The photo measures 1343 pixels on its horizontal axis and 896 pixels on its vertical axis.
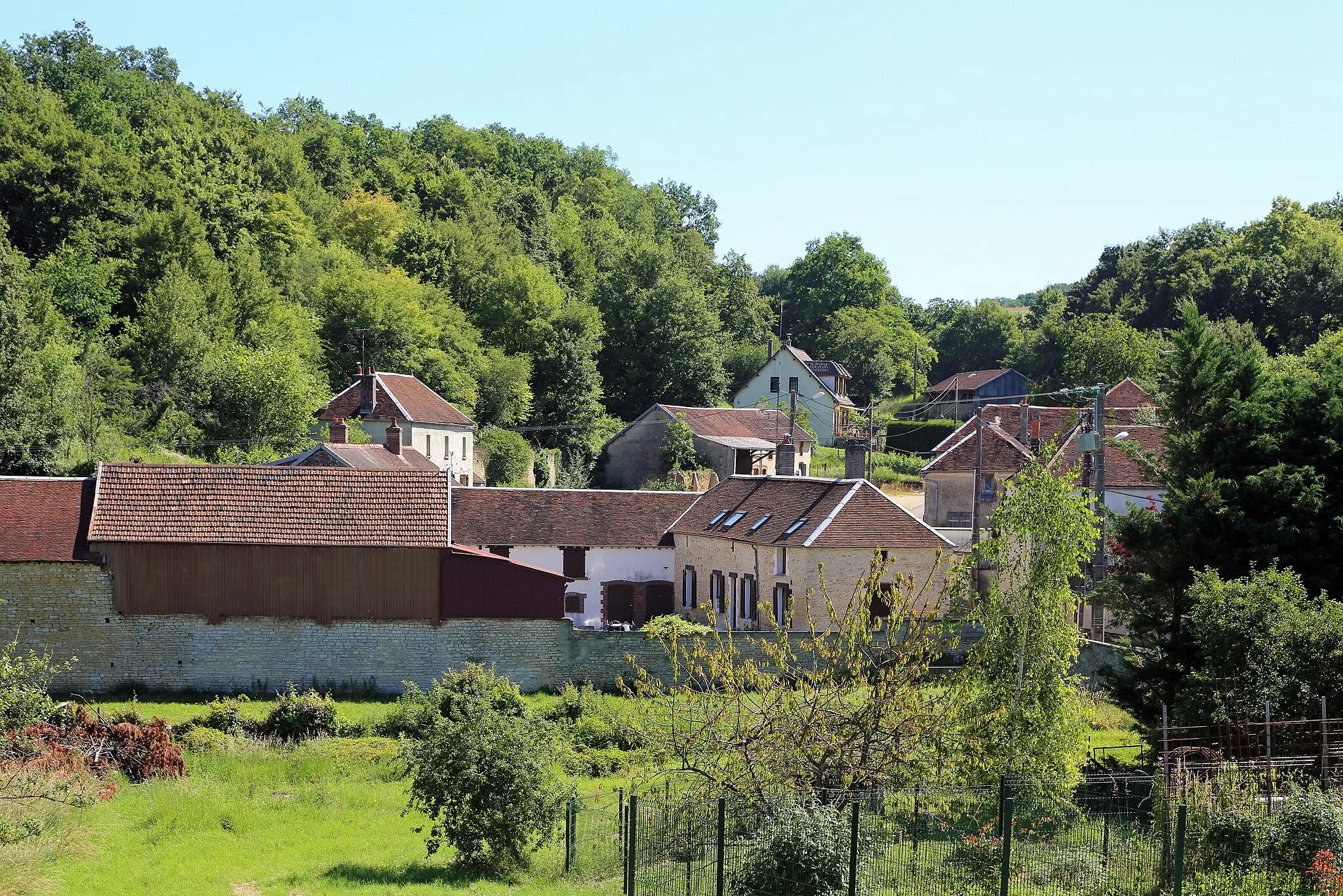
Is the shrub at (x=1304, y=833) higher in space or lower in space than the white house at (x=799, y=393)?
lower

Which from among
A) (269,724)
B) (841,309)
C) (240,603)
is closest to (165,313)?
(240,603)

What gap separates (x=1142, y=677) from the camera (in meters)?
23.5

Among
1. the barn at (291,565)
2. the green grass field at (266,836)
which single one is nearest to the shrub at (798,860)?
the green grass field at (266,836)

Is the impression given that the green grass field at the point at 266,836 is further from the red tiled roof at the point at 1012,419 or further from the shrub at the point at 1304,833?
the red tiled roof at the point at 1012,419

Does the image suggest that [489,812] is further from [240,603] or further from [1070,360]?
[1070,360]

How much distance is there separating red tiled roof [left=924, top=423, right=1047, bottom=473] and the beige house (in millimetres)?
7215

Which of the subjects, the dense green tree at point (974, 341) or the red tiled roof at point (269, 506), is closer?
the red tiled roof at point (269, 506)

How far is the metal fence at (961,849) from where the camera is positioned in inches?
543

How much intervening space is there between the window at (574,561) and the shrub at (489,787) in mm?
22028

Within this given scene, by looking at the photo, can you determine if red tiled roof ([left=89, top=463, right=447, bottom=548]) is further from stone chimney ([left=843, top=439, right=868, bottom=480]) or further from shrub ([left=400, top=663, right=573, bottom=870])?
shrub ([left=400, top=663, right=573, bottom=870])

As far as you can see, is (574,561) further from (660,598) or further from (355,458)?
(355,458)

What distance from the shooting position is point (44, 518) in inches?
1288

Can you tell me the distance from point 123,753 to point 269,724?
386 cm

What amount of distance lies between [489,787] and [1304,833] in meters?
10.2
